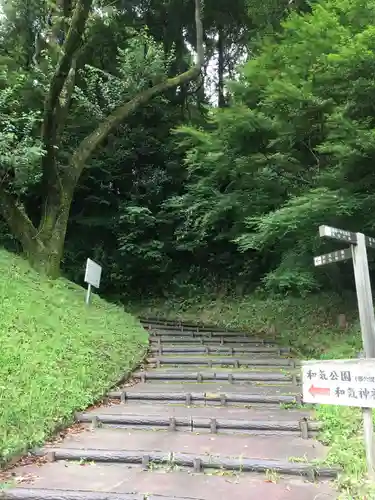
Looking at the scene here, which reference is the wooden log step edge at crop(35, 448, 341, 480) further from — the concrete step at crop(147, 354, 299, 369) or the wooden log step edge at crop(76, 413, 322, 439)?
the concrete step at crop(147, 354, 299, 369)

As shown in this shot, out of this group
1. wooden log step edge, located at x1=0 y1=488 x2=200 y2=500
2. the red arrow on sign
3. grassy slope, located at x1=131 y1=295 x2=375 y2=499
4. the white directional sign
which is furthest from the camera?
the white directional sign

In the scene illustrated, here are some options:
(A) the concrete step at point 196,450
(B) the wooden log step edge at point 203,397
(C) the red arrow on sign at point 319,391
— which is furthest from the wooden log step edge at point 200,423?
(C) the red arrow on sign at point 319,391

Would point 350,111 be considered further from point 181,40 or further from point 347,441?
point 181,40

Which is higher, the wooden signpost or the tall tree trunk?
the tall tree trunk

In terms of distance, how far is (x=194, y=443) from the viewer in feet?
16.1

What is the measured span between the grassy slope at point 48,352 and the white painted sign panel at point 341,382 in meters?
2.74

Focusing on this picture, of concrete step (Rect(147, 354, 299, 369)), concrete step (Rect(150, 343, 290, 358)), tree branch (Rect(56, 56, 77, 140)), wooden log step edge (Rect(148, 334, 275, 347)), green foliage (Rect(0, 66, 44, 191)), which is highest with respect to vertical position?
tree branch (Rect(56, 56, 77, 140))

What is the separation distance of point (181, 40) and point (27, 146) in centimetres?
984

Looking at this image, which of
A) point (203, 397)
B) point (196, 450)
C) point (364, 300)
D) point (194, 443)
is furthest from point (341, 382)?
point (203, 397)

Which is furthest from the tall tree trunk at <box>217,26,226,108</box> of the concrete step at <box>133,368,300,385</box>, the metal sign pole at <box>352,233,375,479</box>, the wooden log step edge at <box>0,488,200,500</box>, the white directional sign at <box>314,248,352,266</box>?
the wooden log step edge at <box>0,488,200,500</box>

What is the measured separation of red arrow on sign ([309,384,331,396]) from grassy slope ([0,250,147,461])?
2722 millimetres

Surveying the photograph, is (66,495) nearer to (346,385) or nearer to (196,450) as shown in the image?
(196,450)

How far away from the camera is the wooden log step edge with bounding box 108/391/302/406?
634 centimetres

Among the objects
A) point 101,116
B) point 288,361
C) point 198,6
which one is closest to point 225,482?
point 288,361
